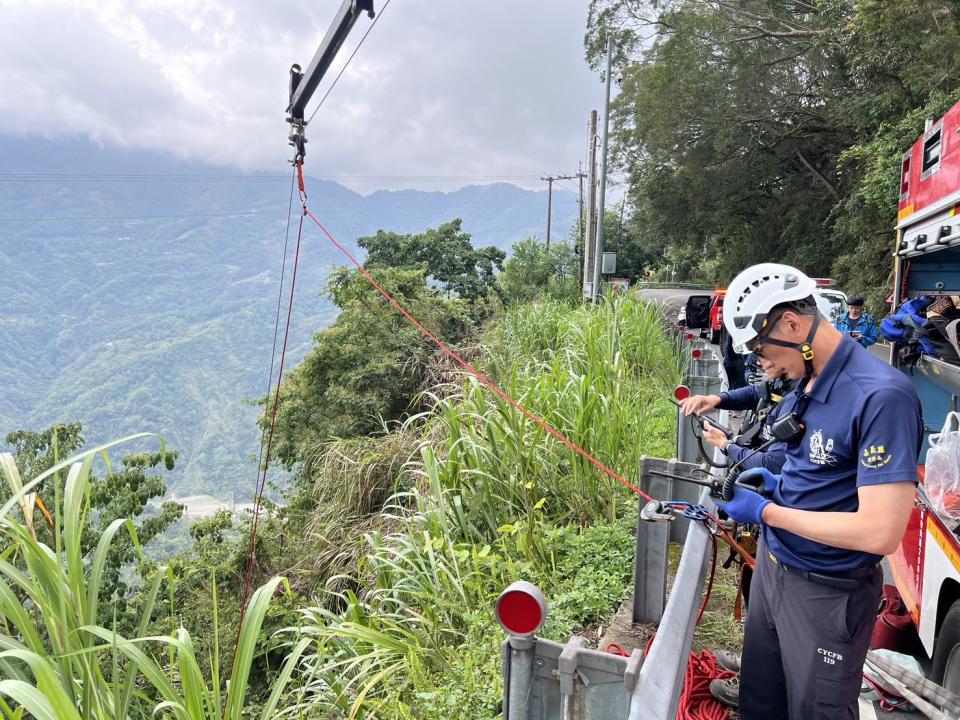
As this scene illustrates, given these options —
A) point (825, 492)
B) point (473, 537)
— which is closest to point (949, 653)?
point (825, 492)

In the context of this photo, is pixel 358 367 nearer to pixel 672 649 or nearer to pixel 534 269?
pixel 672 649

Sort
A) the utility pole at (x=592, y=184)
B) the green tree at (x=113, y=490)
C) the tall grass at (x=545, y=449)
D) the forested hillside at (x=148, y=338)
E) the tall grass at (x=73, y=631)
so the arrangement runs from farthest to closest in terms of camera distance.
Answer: the forested hillside at (x=148, y=338), the utility pole at (x=592, y=184), the green tree at (x=113, y=490), the tall grass at (x=545, y=449), the tall grass at (x=73, y=631)

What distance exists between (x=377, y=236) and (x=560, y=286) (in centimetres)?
913

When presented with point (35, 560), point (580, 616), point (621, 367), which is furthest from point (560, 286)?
point (35, 560)

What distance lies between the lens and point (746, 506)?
189 cm

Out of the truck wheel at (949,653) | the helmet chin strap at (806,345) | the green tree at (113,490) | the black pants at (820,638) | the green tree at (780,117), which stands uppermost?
the green tree at (780,117)

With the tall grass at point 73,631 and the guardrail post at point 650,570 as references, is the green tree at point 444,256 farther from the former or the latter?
the tall grass at point 73,631

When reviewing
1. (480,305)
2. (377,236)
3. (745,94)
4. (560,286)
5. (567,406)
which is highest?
(745,94)

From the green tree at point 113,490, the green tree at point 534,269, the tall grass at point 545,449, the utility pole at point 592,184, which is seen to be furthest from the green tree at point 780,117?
the green tree at point 113,490

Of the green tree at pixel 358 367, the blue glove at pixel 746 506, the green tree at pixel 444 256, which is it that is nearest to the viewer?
the blue glove at pixel 746 506

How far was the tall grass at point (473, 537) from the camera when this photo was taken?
3.10 metres

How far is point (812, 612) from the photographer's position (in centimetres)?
187

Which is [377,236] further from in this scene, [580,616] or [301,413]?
[580,616]

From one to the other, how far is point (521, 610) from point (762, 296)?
124 centimetres
